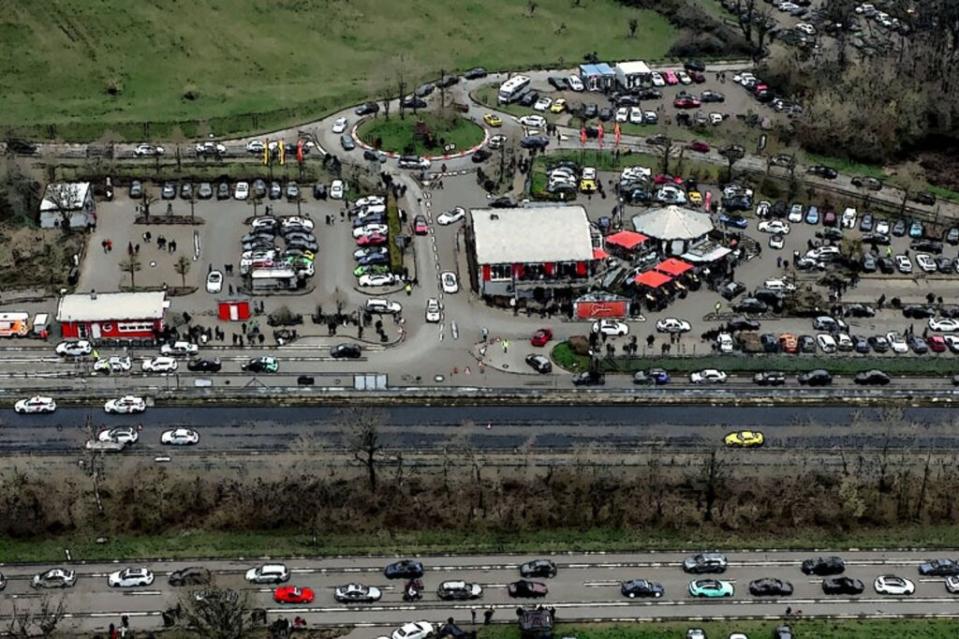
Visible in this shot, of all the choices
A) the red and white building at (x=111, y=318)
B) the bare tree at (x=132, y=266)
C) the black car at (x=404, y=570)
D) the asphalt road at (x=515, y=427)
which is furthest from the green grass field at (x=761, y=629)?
the bare tree at (x=132, y=266)

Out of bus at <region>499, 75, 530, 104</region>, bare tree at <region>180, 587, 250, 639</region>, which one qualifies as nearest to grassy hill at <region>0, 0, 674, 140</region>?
bus at <region>499, 75, 530, 104</region>

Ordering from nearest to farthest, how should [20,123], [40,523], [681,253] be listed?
1. [40,523]
2. [681,253]
3. [20,123]

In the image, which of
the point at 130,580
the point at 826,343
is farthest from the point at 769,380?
the point at 130,580

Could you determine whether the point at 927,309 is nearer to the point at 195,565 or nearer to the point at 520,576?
the point at 520,576

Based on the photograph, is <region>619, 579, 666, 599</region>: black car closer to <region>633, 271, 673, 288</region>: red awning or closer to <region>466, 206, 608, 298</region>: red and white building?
<region>633, 271, 673, 288</region>: red awning

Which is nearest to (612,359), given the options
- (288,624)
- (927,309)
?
(927,309)

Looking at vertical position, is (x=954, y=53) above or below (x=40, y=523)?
above

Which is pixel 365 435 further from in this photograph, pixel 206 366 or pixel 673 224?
pixel 673 224
